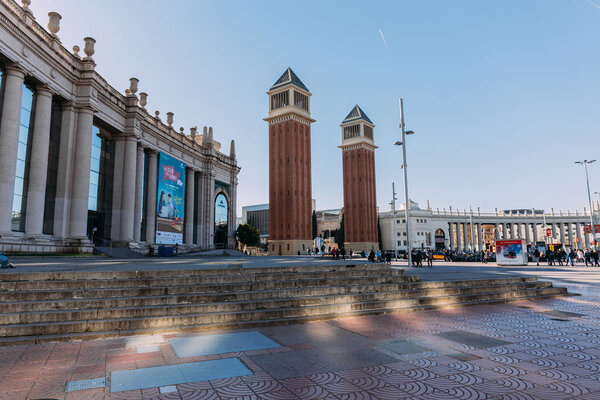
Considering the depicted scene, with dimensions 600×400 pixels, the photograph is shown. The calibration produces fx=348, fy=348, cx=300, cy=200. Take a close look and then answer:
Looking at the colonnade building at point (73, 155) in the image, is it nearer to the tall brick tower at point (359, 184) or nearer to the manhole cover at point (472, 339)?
the manhole cover at point (472, 339)

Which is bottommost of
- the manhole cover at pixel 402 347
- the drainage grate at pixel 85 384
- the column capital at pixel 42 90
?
the manhole cover at pixel 402 347

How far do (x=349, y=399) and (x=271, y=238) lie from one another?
241ft

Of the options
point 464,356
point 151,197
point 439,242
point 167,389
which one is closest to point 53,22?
point 151,197

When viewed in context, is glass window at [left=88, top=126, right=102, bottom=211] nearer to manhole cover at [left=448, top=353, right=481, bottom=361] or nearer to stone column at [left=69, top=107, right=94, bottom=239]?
stone column at [left=69, top=107, right=94, bottom=239]

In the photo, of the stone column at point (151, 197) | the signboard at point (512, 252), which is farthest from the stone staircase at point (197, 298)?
the stone column at point (151, 197)

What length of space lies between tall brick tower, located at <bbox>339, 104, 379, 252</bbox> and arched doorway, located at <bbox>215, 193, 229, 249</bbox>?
4886cm

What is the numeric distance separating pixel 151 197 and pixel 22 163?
15.5 m

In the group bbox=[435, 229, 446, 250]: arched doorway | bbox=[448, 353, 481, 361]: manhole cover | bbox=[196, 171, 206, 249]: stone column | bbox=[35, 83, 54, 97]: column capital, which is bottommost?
bbox=[448, 353, 481, 361]: manhole cover

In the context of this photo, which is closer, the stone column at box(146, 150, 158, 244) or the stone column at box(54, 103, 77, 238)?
the stone column at box(54, 103, 77, 238)

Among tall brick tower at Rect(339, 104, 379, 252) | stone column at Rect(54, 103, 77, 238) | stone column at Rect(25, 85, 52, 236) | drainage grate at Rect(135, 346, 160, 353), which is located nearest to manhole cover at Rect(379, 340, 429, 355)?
drainage grate at Rect(135, 346, 160, 353)

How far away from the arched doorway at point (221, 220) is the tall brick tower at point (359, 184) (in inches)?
1924

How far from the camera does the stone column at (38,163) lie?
77.2ft

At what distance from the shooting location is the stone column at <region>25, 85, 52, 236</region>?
2353 cm

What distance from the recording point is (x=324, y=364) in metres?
5.39
